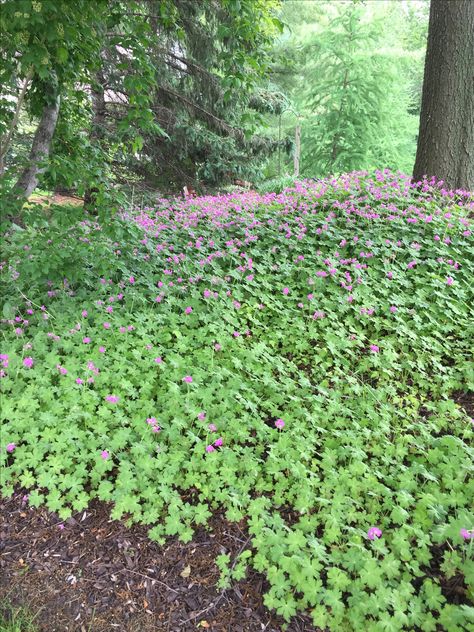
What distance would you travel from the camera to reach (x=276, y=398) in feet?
9.25

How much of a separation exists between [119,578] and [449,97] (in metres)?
6.06

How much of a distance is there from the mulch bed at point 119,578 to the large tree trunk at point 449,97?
17.2ft

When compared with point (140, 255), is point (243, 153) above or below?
above

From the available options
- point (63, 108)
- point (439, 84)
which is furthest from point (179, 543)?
point (439, 84)

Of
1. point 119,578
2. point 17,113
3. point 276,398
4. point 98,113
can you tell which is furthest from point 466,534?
point 98,113

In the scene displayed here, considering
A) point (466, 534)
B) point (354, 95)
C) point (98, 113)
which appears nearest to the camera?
point (466, 534)

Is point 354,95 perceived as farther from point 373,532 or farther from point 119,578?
point 119,578

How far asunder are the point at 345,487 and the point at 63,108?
14.9 ft

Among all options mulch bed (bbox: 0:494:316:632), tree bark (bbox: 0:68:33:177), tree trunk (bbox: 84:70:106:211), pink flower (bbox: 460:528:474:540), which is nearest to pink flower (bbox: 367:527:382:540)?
pink flower (bbox: 460:528:474:540)

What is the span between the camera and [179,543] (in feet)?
7.04

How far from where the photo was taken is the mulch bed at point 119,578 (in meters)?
1.87

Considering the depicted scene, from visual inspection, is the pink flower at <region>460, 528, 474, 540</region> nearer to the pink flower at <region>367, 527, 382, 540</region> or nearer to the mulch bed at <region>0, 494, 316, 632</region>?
the pink flower at <region>367, 527, 382, 540</region>

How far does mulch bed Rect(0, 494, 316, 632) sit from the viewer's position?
1.87 metres

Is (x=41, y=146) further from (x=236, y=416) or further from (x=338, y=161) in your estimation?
(x=338, y=161)
